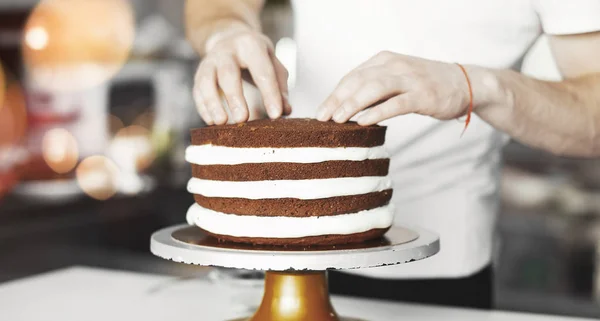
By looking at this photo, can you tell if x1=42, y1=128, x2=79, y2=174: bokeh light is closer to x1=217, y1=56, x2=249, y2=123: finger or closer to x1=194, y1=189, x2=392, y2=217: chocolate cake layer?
x1=217, y1=56, x2=249, y2=123: finger

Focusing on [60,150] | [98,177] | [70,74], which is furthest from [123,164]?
[70,74]

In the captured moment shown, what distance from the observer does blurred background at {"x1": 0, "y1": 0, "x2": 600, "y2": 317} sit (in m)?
3.13

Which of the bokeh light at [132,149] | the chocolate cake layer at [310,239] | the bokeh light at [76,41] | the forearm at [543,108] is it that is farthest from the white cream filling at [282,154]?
the bokeh light at [76,41]

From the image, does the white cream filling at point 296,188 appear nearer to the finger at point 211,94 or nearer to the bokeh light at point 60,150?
the finger at point 211,94

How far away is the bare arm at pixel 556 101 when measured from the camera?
1176mm

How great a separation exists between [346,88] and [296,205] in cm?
18

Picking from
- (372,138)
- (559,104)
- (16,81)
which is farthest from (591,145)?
(16,81)

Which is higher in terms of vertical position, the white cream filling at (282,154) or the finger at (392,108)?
the finger at (392,108)

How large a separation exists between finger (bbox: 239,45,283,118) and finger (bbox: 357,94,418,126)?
18 centimetres

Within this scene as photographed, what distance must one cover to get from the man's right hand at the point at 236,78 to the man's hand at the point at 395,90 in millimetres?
127

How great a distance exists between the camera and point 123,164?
4.23m

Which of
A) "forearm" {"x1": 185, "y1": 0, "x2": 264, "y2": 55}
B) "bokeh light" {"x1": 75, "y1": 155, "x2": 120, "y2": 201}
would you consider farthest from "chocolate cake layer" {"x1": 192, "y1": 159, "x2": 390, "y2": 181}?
"bokeh light" {"x1": 75, "y1": 155, "x2": 120, "y2": 201}

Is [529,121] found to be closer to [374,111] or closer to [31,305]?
[374,111]

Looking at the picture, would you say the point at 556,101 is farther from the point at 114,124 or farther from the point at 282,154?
the point at 114,124
